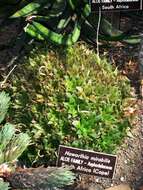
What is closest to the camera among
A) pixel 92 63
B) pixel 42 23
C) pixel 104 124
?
pixel 104 124

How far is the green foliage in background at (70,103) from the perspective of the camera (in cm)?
329

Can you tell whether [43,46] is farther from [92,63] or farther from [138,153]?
[138,153]

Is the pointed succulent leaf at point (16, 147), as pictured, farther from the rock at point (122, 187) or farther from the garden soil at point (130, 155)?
the rock at point (122, 187)

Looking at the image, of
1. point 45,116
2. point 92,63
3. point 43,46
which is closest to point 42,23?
point 43,46

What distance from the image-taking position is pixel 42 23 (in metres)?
3.80

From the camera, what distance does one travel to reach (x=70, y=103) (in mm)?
3352

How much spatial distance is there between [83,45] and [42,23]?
359 millimetres

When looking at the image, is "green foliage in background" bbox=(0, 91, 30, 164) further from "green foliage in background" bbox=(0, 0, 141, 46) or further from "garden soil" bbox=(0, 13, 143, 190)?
"green foliage in background" bbox=(0, 0, 141, 46)

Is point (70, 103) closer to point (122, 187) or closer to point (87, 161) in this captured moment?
point (87, 161)

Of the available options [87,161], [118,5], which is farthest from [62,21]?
[87,161]

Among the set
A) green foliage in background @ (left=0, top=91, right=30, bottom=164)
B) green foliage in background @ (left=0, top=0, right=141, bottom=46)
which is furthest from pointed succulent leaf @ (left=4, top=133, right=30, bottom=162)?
green foliage in background @ (left=0, top=0, right=141, bottom=46)

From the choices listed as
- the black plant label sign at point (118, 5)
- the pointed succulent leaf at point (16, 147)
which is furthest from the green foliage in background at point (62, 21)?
the pointed succulent leaf at point (16, 147)

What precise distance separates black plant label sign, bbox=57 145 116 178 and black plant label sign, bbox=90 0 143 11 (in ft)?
3.18

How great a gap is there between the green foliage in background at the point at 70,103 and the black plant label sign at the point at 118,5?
1.02 ft
